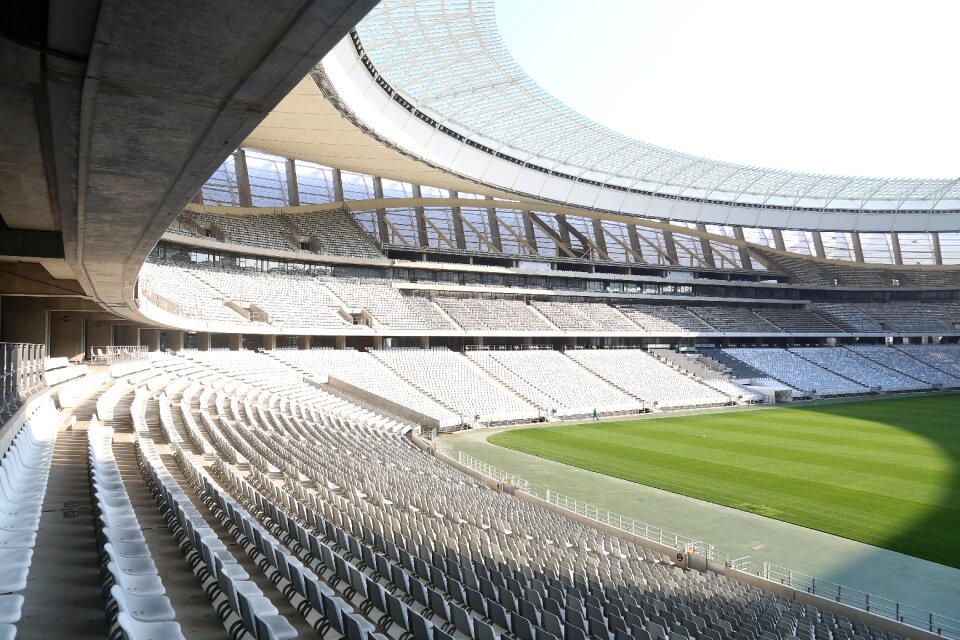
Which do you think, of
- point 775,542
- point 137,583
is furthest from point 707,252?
point 137,583

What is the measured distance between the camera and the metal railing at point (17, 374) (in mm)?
9734

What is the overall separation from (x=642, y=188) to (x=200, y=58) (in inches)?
1810

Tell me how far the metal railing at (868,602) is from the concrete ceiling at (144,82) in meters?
11.5

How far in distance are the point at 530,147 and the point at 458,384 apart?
1376 cm

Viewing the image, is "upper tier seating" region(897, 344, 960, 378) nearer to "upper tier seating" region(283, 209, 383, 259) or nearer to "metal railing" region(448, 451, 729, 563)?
"upper tier seating" region(283, 209, 383, 259)

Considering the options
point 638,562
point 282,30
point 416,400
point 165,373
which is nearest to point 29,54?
point 282,30

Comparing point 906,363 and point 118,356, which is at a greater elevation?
point 118,356

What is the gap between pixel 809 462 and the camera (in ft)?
85.2

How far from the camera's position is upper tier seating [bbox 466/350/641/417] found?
3997 cm

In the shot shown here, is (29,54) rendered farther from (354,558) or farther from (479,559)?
(479,559)

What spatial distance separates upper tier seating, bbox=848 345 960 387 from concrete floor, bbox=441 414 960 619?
43.3 m

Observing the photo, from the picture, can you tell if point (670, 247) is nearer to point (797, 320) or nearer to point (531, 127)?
point (797, 320)

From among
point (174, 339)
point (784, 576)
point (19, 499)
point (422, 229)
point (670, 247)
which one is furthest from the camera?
point (670, 247)

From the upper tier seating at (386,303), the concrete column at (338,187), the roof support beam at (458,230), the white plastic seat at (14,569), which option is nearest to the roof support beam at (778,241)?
the roof support beam at (458,230)
